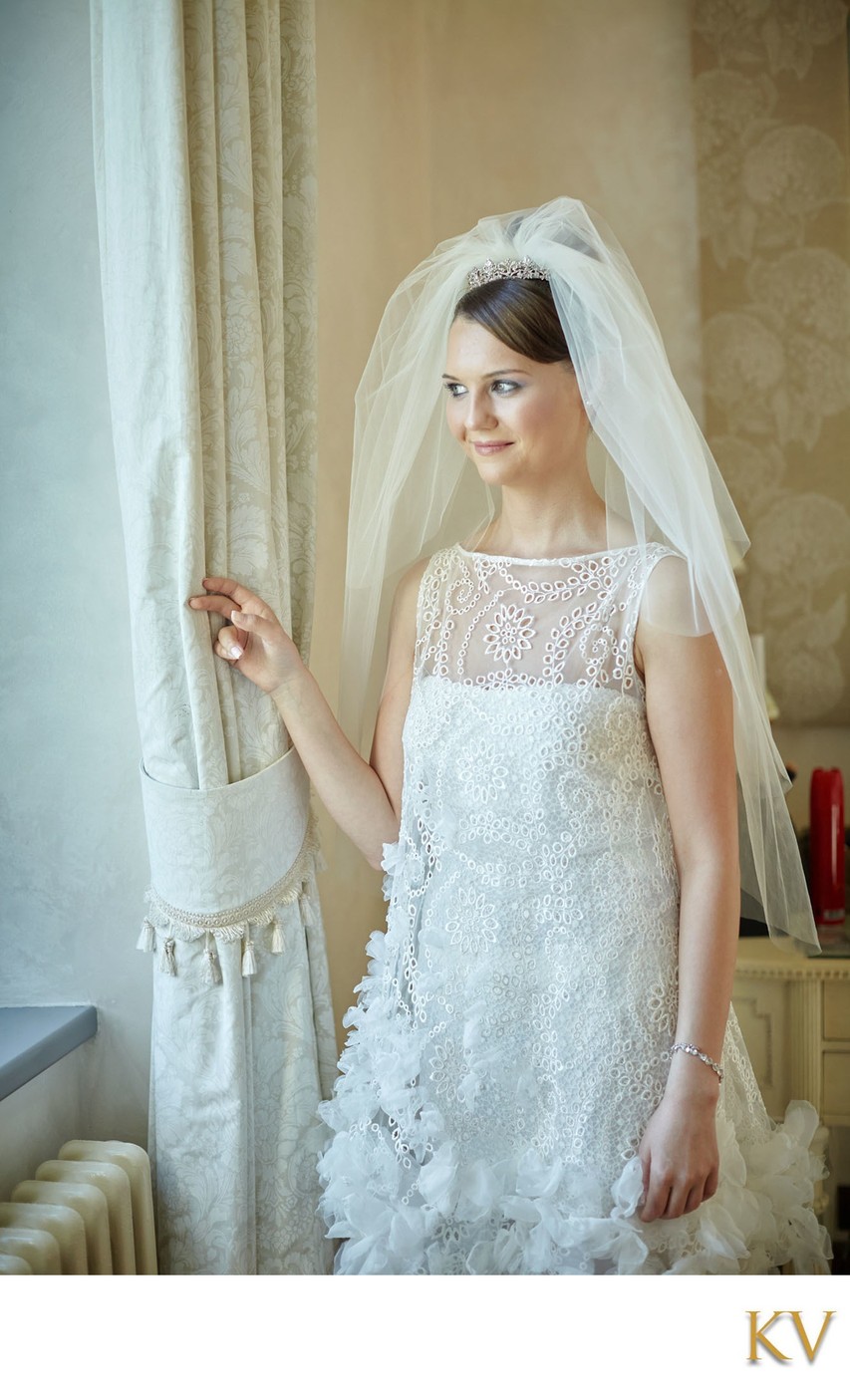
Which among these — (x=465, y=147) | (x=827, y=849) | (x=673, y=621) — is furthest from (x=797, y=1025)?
(x=465, y=147)

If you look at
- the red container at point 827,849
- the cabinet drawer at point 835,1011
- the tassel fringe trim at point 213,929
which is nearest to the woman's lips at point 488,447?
the tassel fringe trim at point 213,929

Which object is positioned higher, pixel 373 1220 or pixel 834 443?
pixel 834 443

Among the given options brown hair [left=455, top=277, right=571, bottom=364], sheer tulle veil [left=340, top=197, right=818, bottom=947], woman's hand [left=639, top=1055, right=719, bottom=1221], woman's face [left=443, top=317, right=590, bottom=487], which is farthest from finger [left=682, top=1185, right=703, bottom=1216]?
brown hair [left=455, top=277, right=571, bottom=364]

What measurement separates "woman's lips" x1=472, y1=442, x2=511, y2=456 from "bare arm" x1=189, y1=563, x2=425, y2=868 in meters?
0.17

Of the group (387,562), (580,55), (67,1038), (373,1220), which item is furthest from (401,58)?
(373,1220)

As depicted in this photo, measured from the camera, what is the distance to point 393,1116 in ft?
3.85

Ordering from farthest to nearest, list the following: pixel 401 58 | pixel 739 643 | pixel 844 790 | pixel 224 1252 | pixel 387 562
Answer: pixel 844 790 → pixel 401 58 → pixel 387 562 → pixel 224 1252 → pixel 739 643

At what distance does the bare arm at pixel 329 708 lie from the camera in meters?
1.20

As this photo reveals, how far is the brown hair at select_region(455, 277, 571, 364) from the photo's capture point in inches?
45.3

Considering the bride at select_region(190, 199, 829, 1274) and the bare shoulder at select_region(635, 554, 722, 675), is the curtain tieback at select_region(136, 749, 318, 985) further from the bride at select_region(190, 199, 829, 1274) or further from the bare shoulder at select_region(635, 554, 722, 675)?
the bare shoulder at select_region(635, 554, 722, 675)
